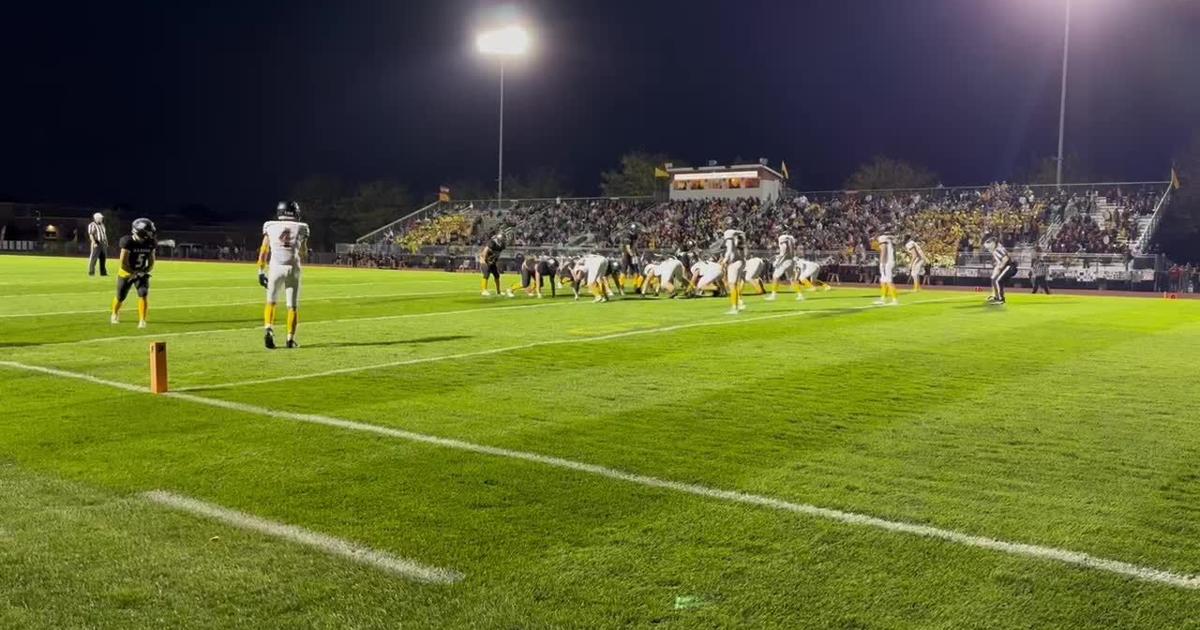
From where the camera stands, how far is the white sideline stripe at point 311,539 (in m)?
4.04

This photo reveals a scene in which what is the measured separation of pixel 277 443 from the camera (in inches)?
253

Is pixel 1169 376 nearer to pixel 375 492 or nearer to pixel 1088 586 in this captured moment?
pixel 1088 586

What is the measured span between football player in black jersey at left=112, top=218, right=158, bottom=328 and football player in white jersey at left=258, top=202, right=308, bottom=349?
127 inches

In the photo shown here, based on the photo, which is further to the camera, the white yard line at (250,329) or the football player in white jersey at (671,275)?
the football player in white jersey at (671,275)

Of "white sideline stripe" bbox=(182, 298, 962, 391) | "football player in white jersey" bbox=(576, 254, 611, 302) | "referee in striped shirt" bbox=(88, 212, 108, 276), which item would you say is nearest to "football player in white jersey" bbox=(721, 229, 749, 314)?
"white sideline stripe" bbox=(182, 298, 962, 391)

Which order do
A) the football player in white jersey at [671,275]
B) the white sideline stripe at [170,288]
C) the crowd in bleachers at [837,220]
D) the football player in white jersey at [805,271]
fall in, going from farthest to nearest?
the crowd in bleachers at [837,220] < the football player in white jersey at [805,271] < the football player in white jersey at [671,275] < the white sideline stripe at [170,288]

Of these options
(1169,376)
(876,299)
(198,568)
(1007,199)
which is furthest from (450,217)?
(198,568)

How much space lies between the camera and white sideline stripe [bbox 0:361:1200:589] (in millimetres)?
4141

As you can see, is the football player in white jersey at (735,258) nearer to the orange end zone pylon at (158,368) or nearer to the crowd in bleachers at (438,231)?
the orange end zone pylon at (158,368)

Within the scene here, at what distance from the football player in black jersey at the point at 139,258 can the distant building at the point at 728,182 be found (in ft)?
142

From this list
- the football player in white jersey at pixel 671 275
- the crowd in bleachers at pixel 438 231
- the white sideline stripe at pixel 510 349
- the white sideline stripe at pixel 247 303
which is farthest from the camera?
the crowd in bleachers at pixel 438 231

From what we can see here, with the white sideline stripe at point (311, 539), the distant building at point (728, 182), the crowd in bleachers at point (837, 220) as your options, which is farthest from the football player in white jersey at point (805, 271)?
the distant building at point (728, 182)

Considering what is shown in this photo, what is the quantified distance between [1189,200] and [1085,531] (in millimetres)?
51327

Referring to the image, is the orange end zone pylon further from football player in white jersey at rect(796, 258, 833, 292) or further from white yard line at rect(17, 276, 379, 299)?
football player in white jersey at rect(796, 258, 833, 292)
